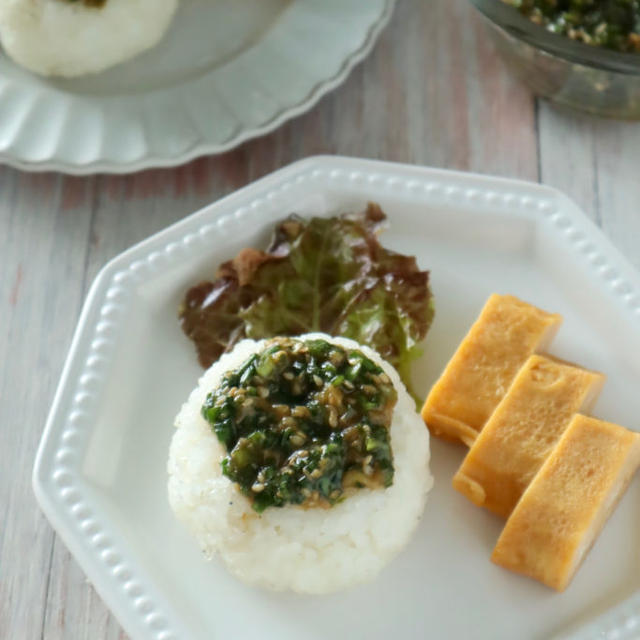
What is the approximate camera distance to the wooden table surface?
274cm

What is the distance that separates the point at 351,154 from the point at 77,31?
90cm

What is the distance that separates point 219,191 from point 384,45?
2.64 feet

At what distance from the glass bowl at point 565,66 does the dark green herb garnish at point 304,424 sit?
3.58 ft

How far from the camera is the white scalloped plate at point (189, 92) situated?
2.75m

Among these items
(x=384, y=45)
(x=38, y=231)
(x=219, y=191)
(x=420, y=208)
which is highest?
(x=384, y=45)

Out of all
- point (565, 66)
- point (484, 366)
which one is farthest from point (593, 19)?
point (484, 366)

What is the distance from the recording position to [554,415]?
7.20ft

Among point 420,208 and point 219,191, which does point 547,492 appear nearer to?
point 420,208

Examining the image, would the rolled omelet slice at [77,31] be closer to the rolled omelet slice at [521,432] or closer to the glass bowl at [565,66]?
the glass bowl at [565,66]

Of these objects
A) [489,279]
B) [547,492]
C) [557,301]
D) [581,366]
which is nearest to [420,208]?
[489,279]

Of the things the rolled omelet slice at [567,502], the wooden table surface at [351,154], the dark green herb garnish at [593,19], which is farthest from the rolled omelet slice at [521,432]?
the dark green herb garnish at [593,19]

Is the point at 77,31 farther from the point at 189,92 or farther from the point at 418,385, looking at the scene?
the point at 418,385

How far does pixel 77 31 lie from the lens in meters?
2.76

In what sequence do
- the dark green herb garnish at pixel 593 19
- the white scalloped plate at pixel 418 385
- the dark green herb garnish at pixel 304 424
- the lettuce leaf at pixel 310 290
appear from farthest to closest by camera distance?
1. the dark green herb garnish at pixel 593 19
2. the lettuce leaf at pixel 310 290
3. the white scalloped plate at pixel 418 385
4. the dark green herb garnish at pixel 304 424
